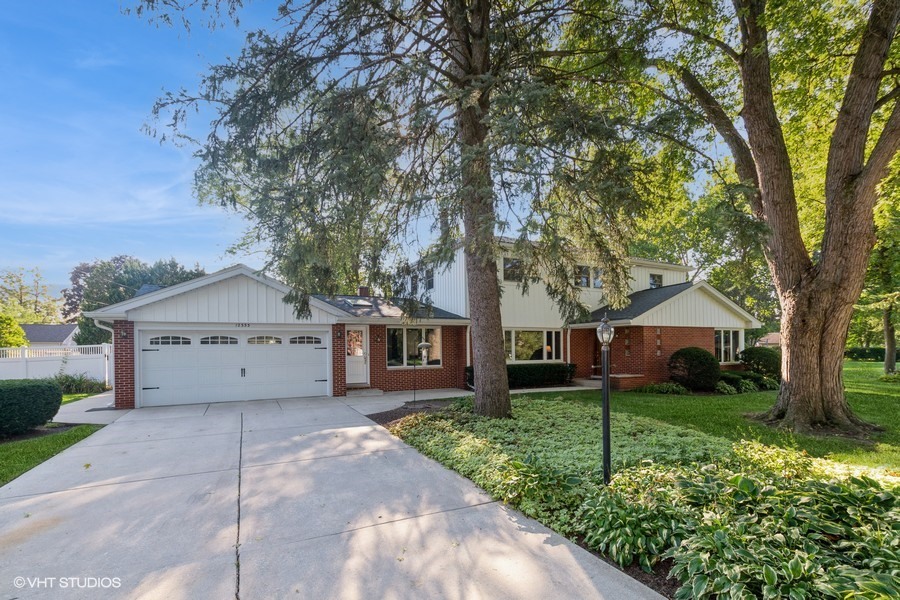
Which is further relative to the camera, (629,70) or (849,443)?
(629,70)

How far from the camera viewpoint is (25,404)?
744cm

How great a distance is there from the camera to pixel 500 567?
313 centimetres

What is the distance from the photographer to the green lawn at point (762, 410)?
6.29 m

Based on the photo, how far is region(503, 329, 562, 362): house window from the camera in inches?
584

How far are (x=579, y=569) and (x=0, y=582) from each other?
163 inches

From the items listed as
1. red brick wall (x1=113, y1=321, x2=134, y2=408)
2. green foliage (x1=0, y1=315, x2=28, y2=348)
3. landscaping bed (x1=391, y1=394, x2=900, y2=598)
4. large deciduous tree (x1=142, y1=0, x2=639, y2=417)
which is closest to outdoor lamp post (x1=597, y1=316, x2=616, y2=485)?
landscaping bed (x1=391, y1=394, x2=900, y2=598)

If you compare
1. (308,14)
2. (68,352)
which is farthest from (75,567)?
(68,352)

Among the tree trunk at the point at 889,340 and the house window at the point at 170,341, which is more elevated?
the house window at the point at 170,341

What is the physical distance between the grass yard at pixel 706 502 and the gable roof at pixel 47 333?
37.8 m

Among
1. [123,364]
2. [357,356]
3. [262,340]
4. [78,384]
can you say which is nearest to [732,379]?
[357,356]

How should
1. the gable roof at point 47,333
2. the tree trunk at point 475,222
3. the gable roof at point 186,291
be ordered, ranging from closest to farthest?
the tree trunk at point 475,222 < the gable roof at point 186,291 < the gable roof at point 47,333

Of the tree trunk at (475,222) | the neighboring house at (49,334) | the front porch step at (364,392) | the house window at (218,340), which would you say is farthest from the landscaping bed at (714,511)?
the neighboring house at (49,334)

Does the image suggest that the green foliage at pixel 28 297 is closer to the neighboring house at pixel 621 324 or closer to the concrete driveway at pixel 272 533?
the neighboring house at pixel 621 324

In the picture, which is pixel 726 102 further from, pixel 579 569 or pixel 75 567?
pixel 75 567
